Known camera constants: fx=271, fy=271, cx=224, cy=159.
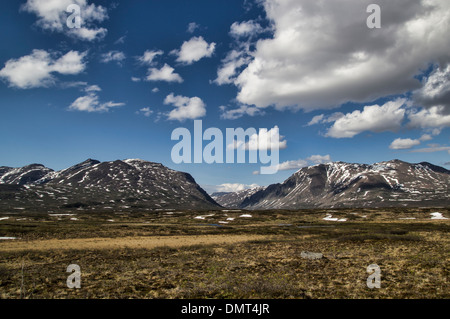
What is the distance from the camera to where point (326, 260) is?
27.2 m

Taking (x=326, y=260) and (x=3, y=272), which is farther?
(x=326, y=260)

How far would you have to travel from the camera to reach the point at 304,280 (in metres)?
19.1
